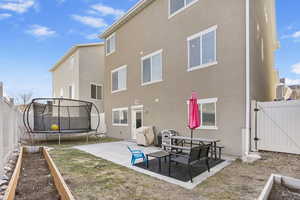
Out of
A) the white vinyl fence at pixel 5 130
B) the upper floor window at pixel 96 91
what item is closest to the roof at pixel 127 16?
the upper floor window at pixel 96 91

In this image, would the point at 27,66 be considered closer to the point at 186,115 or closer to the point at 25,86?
the point at 25,86

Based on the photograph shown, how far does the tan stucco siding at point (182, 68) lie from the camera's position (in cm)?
688

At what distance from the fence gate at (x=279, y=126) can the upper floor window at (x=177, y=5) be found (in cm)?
559

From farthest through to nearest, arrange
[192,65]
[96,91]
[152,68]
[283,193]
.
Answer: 1. [96,91]
2. [152,68]
3. [192,65]
4. [283,193]

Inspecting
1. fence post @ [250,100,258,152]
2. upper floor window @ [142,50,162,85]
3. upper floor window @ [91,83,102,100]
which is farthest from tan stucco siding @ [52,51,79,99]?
fence post @ [250,100,258,152]

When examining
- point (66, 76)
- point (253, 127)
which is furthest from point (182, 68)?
point (66, 76)

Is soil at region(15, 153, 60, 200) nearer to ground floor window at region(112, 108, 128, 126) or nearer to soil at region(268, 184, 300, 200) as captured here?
soil at region(268, 184, 300, 200)

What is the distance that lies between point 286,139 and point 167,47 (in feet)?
21.7

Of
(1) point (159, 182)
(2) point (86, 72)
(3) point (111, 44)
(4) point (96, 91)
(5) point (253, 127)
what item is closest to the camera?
(1) point (159, 182)

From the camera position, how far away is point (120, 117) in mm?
13094

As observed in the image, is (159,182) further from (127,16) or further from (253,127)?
(127,16)

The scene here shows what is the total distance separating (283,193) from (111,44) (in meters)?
13.7

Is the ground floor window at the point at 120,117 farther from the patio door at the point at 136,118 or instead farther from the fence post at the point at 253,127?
the fence post at the point at 253,127

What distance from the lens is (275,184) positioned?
4395mm
